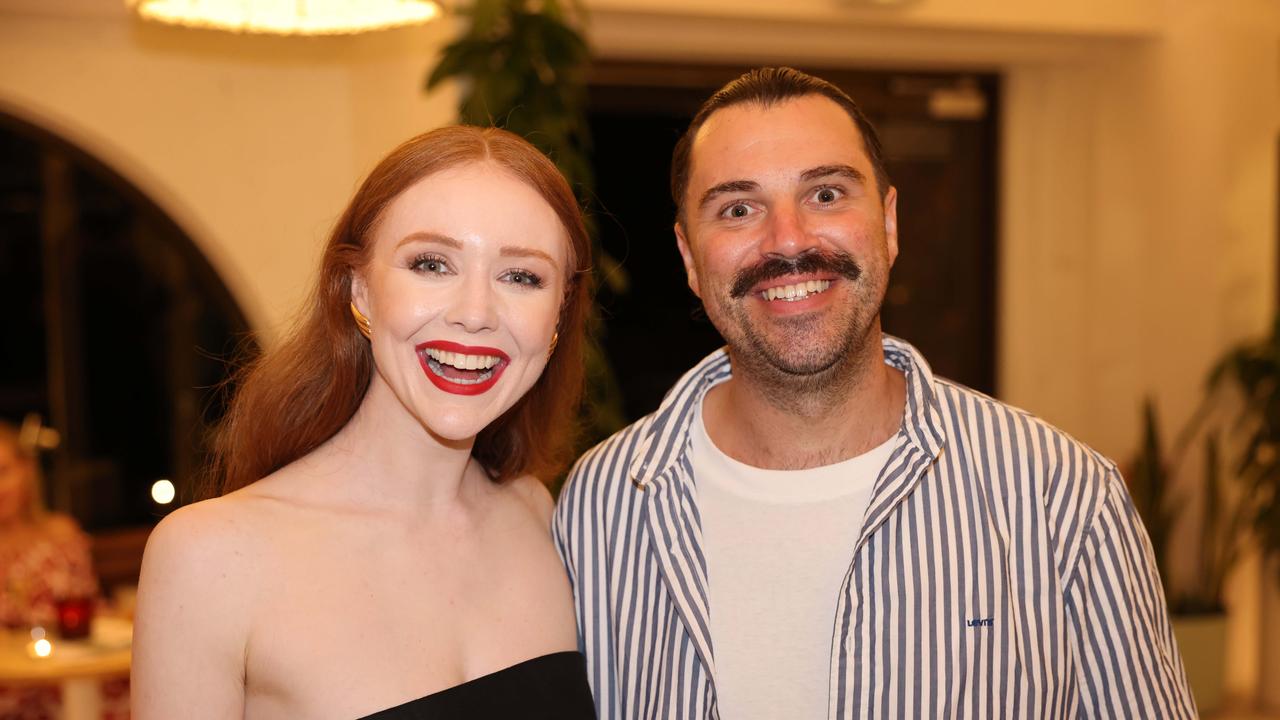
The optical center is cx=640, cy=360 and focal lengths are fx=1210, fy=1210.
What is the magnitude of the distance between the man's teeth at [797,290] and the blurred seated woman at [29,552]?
306 centimetres

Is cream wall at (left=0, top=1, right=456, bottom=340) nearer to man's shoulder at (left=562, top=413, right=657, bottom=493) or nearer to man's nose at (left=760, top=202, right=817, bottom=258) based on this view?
man's shoulder at (left=562, top=413, right=657, bottom=493)

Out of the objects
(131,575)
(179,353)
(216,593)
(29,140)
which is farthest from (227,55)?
(216,593)

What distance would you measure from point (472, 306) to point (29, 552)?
3.16 m

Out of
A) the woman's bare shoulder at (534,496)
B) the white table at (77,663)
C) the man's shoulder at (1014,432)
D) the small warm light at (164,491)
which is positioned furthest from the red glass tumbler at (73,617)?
the man's shoulder at (1014,432)

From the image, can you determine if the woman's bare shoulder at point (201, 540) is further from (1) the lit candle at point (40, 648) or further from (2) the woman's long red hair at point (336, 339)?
(1) the lit candle at point (40, 648)

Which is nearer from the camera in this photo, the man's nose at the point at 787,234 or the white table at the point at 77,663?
the man's nose at the point at 787,234

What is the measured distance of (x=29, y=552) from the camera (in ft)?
13.5

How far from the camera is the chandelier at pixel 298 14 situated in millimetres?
2908

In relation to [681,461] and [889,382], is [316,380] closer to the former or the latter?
[681,461]

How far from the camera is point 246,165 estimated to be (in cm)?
490

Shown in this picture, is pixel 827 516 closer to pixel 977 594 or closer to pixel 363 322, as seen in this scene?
pixel 977 594

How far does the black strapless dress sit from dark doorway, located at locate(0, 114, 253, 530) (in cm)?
361

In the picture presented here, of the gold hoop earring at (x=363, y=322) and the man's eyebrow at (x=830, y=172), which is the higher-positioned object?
the man's eyebrow at (x=830, y=172)

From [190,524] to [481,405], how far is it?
1.38 feet
